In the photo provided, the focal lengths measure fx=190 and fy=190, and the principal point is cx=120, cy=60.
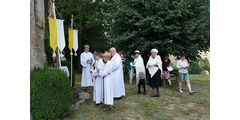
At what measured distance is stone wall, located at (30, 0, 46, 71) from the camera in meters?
5.01

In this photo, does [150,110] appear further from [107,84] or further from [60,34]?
[60,34]

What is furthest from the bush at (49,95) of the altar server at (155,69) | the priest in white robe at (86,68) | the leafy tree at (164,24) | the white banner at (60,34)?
the leafy tree at (164,24)

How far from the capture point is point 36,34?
5316 millimetres

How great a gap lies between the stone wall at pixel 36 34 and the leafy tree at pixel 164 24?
5.65 meters

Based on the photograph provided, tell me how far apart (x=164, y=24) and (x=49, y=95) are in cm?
752

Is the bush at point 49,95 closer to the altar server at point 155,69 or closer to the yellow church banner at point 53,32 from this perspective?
the yellow church banner at point 53,32

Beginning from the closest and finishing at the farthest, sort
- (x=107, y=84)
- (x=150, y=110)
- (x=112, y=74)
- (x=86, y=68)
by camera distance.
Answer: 1. (x=107, y=84)
2. (x=150, y=110)
3. (x=112, y=74)
4. (x=86, y=68)

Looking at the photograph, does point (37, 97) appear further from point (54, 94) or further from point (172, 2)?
point (172, 2)

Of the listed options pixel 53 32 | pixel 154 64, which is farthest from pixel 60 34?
pixel 154 64

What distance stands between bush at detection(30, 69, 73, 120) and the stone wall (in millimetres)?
386

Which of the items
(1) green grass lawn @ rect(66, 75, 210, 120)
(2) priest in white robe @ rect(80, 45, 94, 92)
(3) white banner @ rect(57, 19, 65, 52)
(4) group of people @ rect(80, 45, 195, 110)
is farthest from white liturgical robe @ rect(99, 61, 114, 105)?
(2) priest in white robe @ rect(80, 45, 94, 92)

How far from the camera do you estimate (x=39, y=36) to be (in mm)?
5523

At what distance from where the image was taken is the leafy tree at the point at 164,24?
1012 centimetres

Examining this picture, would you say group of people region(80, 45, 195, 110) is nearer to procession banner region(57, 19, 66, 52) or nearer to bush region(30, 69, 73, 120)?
bush region(30, 69, 73, 120)
